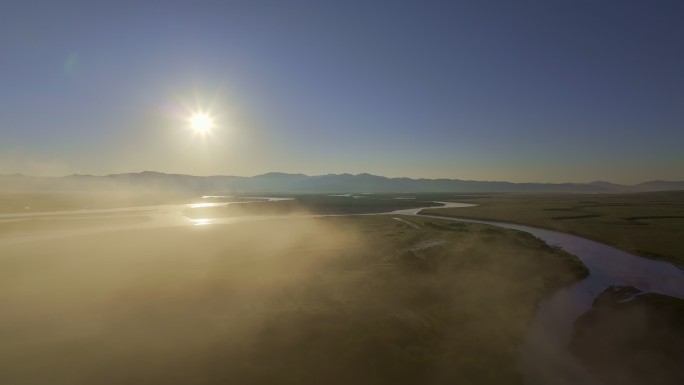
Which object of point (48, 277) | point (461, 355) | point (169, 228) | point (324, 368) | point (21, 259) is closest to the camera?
point (324, 368)

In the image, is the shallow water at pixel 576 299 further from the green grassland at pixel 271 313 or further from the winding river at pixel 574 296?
the green grassland at pixel 271 313

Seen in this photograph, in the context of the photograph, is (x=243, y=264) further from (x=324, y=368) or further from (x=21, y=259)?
(x=21, y=259)

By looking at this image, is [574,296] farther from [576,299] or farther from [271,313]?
[271,313]

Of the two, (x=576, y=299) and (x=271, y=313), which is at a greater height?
(x=271, y=313)

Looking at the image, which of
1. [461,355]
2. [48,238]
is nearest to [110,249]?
[48,238]

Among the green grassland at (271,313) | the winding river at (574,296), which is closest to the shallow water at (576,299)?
the winding river at (574,296)

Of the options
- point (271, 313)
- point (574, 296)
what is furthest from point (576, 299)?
point (271, 313)

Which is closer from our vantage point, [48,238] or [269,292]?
[269,292]

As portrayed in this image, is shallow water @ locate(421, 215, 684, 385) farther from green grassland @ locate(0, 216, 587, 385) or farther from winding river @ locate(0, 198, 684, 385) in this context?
green grassland @ locate(0, 216, 587, 385)

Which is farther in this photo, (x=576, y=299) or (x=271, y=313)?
(x=576, y=299)
